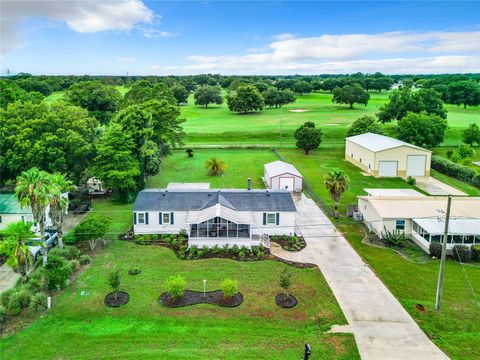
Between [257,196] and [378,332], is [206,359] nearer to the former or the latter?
[378,332]

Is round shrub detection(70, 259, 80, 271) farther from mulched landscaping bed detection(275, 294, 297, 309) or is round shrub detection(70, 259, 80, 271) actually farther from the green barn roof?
mulched landscaping bed detection(275, 294, 297, 309)

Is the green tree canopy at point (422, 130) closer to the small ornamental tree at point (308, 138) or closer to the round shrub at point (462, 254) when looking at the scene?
the small ornamental tree at point (308, 138)

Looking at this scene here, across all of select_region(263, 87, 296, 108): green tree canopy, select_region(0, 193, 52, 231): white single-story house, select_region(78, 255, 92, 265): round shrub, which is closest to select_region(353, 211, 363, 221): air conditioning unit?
select_region(78, 255, 92, 265): round shrub

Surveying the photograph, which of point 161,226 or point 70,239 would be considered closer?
point 70,239

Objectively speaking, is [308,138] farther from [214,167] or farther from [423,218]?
[423,218]

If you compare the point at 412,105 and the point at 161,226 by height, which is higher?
the point at 412,105

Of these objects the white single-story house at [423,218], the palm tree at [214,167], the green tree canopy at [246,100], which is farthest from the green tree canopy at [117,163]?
the green tree canopy at [246,100]

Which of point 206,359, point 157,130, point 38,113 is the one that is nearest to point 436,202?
point 206,359

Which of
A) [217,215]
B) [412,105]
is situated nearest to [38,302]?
[217,215]
